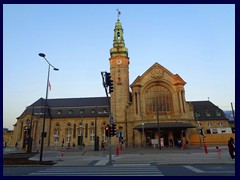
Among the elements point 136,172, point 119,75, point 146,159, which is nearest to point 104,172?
point 136,172

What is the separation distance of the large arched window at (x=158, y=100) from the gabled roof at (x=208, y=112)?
614 inches

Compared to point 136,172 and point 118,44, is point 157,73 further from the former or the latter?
point 136,172

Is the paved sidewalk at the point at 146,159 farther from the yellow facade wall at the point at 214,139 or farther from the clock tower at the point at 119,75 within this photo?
the clock tower at the point at 119,75

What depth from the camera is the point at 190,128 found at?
44625 millimetres

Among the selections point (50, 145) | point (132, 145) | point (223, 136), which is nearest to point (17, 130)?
point (50, 145)

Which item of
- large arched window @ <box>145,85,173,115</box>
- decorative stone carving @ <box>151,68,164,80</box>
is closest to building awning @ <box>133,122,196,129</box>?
large arched window @ <box>145,85,173,115</box>

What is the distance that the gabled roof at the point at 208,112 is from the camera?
5795cm

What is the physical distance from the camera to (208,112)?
59750mm

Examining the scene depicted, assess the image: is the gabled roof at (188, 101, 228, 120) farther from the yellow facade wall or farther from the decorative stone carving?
the decorative stone carving

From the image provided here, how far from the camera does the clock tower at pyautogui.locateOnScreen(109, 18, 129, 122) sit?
48.4 metres

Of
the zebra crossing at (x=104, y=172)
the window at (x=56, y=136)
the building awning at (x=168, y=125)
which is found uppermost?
the building awning at (x=168, y=125)

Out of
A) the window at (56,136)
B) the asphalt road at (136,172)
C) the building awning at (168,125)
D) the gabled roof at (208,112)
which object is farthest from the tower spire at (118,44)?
the asphalt road at (136,172)
